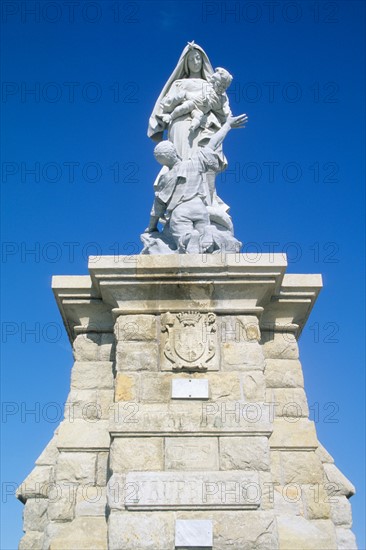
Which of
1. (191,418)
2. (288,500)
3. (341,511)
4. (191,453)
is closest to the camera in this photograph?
(191,453)

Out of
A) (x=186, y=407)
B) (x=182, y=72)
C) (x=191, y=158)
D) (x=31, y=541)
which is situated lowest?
(x=31, y=541)

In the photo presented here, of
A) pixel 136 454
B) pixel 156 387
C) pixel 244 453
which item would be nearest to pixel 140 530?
pixel 136 454

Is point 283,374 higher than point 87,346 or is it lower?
lower

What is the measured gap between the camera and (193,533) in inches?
204

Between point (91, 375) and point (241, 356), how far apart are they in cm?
161

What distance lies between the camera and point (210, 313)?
6133 millimetres

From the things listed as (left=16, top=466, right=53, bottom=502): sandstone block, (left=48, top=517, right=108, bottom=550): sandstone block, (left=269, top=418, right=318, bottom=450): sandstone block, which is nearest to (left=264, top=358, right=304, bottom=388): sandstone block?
(left=269, top=418, right=318, bottom=450): sandstone block

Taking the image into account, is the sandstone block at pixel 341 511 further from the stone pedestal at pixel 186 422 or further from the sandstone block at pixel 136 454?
the sandstone block at pixel 136 454

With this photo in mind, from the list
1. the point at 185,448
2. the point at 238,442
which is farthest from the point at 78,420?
the point at 238,442

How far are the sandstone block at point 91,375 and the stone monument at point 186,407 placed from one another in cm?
1

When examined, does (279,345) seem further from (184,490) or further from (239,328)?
(184,490)

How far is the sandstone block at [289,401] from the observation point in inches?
252

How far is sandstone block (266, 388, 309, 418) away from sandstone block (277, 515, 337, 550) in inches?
40.1

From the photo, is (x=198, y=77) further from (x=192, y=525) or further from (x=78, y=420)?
(x=192, y=525)
